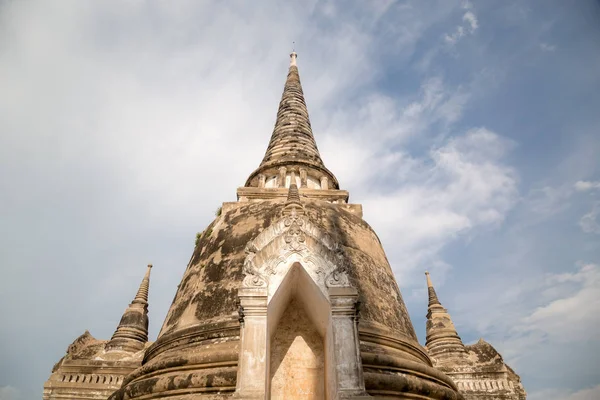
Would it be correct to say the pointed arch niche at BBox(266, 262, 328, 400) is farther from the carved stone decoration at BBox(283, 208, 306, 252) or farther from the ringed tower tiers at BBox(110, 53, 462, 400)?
the carved stone decoration at BBox(283, 208, 306, 252)

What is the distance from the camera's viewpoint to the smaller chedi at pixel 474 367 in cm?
1031

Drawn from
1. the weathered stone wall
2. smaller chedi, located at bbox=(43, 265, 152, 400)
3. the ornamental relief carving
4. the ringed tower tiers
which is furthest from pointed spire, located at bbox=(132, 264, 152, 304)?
the ornamental relief carving

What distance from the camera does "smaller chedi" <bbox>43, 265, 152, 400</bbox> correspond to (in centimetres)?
1142

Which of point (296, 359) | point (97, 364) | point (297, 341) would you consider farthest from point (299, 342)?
point (97, 364)

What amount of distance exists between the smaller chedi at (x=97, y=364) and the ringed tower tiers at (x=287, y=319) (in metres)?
4.63

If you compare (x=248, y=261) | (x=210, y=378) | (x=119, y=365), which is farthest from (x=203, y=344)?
(x=119, y=365)

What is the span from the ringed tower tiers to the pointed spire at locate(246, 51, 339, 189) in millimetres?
1620

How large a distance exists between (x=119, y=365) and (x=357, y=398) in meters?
9.97

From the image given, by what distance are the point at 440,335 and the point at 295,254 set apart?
9814 millimetres

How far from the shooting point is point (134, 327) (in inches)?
537

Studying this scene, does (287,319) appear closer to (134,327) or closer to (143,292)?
(134,327)

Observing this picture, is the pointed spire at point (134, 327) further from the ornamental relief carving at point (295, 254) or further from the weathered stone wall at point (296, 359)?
the ornamental relief carving at point (295, 254)

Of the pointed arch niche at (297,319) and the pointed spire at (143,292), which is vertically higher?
the pointed spire at (143,292)

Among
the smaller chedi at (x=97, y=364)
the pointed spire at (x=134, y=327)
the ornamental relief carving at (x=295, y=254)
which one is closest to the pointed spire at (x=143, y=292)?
the pointed spire at (x=134, y=327)
